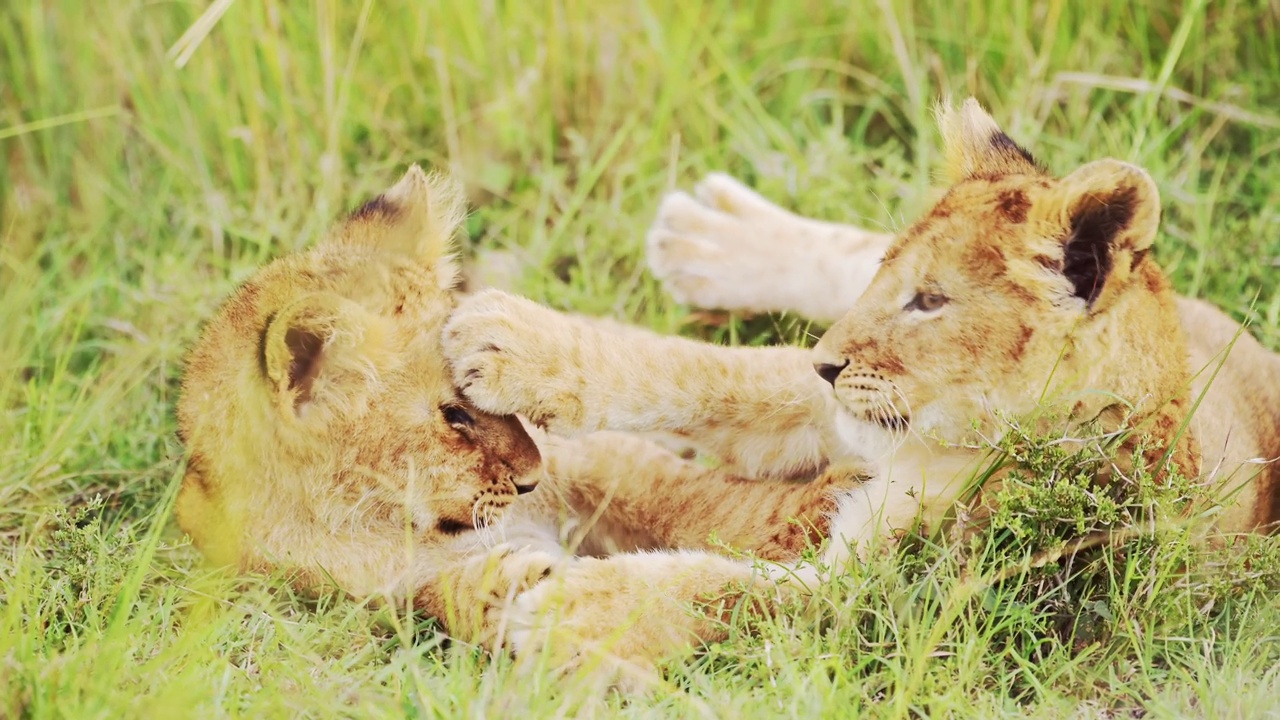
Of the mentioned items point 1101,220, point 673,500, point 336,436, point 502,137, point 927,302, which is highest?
point 1101,220

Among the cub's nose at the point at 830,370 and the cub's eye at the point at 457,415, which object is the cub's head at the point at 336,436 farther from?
the cub's nose at the point at 830,370

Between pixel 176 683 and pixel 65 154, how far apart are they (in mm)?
3129

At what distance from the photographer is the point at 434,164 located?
4637 millimetres

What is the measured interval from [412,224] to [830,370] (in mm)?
1097

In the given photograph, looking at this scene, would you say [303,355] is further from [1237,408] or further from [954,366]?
[1237,408]

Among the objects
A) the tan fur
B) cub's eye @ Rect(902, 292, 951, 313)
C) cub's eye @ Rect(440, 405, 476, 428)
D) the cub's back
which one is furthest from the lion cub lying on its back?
the cub's back

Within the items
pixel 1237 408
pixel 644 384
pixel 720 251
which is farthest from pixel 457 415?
pixel 1237 408

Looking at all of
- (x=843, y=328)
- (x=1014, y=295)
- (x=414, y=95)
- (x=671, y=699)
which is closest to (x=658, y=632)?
(x=671, y=699)

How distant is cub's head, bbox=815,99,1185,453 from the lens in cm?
261

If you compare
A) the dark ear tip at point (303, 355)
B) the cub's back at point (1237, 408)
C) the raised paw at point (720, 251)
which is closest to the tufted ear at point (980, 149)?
the cub's back at point (1237, 408)

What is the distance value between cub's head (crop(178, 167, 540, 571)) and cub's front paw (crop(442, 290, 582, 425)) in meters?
0.06

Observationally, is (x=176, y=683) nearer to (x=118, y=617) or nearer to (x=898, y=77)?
(x=118, y=617)

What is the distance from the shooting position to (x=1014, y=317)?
105 inches

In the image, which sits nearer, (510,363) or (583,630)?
(583,630)
